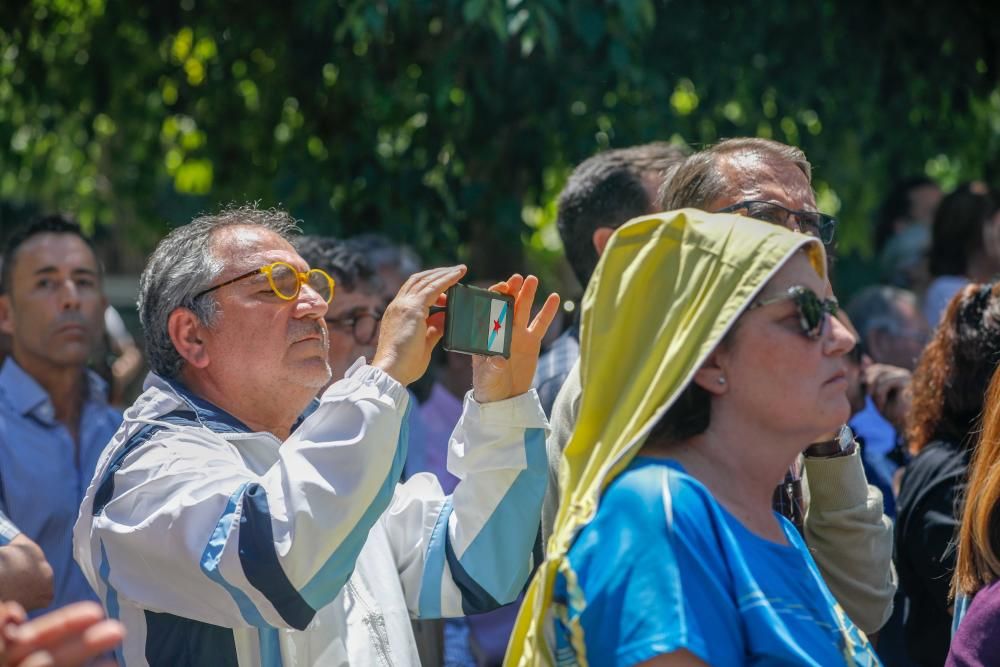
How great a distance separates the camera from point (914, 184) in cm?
660

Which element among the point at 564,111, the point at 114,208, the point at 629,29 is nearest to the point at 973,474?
the point at 629,29

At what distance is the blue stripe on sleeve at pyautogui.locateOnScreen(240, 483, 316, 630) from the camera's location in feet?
7.76

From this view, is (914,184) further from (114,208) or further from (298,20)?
(114,208)

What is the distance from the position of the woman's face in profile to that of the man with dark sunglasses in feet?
2.14

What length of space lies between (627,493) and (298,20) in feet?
14.4

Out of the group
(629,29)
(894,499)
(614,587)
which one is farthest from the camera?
(629,29)

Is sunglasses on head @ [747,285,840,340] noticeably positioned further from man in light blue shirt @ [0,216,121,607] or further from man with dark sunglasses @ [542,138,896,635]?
man in light blue shirt @ [0,216,121,607]

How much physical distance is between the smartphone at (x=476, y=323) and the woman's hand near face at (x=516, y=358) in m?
0.03

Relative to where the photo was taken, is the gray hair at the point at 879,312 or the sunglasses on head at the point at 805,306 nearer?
Result: the sunglasses on head at the point at 805,306

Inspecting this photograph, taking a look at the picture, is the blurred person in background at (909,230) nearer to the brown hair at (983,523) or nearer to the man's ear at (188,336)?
the brown hair at (983,523)

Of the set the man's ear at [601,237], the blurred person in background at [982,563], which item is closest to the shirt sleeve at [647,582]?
the blurred person in background at [982,563]

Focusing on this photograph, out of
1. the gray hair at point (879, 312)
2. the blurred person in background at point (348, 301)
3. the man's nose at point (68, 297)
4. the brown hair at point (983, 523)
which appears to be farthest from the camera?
the gray hair at point (879, 312)

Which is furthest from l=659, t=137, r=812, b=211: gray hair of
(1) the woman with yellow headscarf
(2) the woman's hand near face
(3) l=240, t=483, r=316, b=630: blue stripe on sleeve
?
(3) l=240, t=483, r=316, b=630: blue stripe on sleeve

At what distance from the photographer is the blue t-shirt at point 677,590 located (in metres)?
1.85
